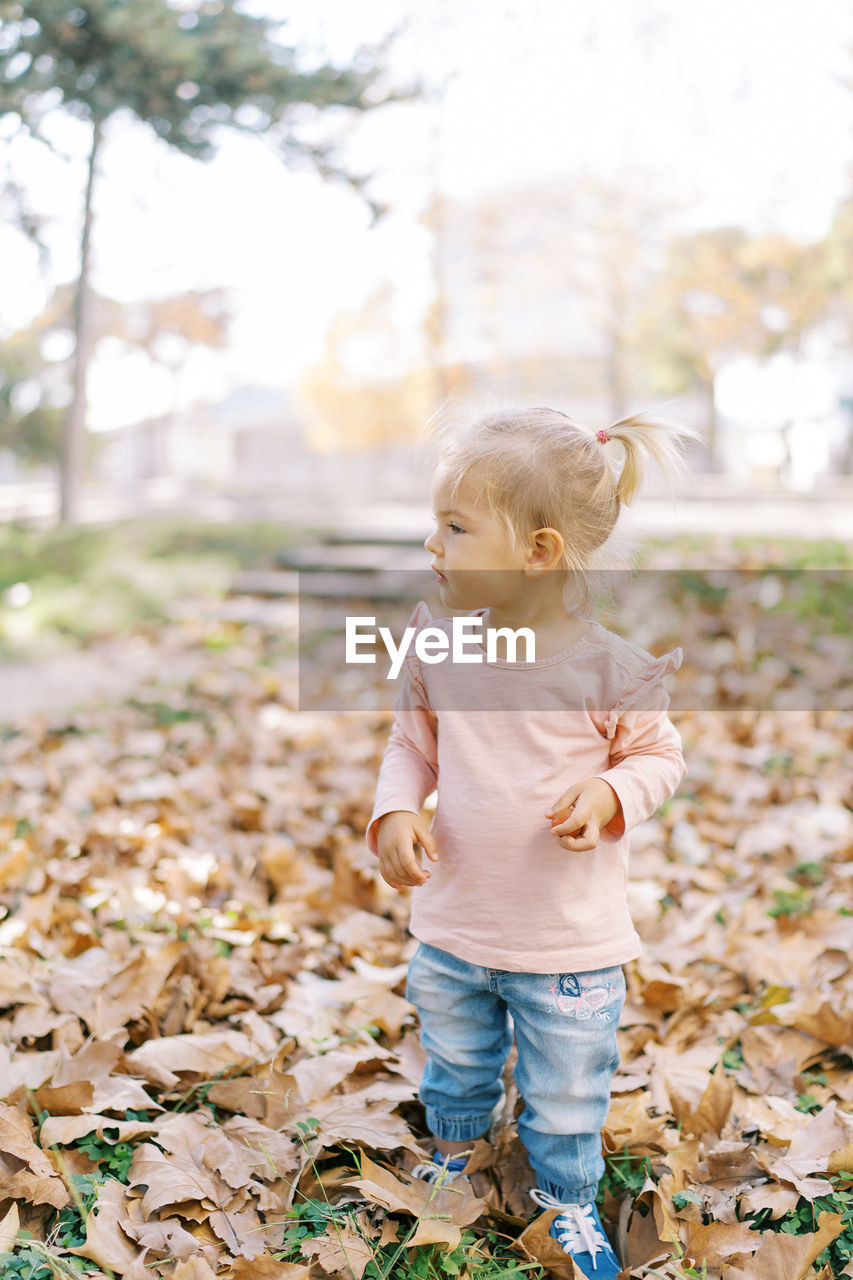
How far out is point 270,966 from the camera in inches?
88.0

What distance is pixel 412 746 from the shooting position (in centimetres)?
165

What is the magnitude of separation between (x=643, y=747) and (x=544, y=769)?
153 millimetres

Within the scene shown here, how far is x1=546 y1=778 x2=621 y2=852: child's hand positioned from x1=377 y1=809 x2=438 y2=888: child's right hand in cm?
19

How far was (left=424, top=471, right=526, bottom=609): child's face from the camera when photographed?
148cm

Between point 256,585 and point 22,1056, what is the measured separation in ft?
20.9

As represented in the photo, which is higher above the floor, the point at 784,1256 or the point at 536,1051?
the point at 536,1051

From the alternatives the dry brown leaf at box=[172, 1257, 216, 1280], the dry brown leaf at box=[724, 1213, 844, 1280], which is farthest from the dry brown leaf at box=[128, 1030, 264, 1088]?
the dry brown leaf at box=[724, 1213, 844, 1280]

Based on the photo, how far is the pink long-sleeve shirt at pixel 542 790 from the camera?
4.83ft

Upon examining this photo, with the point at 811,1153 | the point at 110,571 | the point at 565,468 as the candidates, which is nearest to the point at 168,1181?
the point at 811,1153

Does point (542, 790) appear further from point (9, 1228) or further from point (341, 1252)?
point (9, 1228)

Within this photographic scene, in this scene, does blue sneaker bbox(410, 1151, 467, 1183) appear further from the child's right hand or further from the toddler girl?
the child's right hand

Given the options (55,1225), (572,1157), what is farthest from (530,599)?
(55,1225)

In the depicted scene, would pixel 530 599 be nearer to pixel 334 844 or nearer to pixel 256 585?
pixel 334 844

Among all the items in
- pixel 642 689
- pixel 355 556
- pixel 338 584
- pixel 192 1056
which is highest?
pixel 355 556
